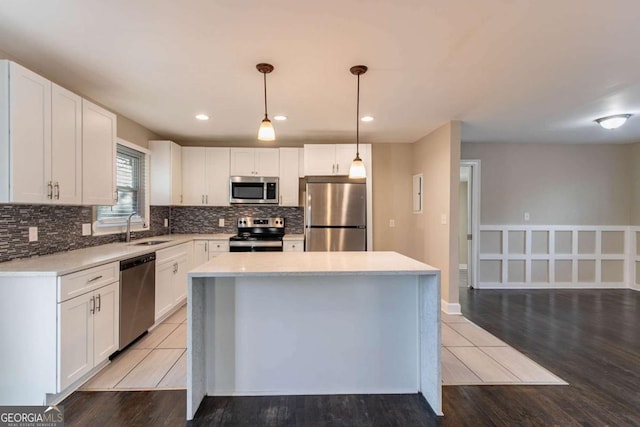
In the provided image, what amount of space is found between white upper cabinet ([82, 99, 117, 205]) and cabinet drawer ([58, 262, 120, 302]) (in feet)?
2.03

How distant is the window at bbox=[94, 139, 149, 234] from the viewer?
3.37 metres

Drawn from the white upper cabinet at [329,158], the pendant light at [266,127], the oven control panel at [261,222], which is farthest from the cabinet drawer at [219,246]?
the pendant light at [266,127]

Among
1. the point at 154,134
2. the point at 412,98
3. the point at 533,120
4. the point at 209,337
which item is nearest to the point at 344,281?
the point at 209,337

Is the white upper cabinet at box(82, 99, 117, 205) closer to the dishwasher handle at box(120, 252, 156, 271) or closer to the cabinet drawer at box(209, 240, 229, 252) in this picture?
the dishwasher handle at box(120, 252, 156, 271)

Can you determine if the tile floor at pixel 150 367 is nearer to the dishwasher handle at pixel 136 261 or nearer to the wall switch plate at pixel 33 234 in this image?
the dishwasher handle at pixel 136 261

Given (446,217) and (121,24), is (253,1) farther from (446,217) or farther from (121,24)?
(446,217)

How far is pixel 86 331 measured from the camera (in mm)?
2195

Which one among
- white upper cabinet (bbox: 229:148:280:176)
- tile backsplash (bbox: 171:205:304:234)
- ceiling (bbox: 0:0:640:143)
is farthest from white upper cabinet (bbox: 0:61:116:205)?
tile backsplash (bbox: 171:205:304:234)

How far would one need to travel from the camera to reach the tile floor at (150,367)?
2.25 m

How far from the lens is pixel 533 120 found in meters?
3.76

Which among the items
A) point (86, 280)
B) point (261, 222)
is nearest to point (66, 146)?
point (86, 280)

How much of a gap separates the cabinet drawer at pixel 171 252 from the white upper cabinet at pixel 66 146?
987 mm

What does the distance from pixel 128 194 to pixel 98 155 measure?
4.08 ft

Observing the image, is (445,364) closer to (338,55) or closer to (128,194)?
(338,55)
